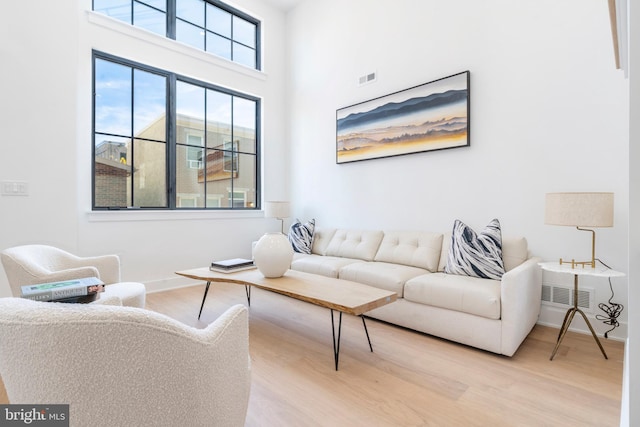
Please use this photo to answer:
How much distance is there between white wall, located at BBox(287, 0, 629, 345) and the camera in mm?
2412

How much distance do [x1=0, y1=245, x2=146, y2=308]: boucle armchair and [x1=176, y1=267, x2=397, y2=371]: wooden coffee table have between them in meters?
0.52

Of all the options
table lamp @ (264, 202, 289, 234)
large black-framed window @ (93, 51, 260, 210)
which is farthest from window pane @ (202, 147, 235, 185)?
table lamp @ (264, 202, 289, 234)

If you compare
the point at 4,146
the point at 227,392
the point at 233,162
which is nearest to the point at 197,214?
the point at 233,162

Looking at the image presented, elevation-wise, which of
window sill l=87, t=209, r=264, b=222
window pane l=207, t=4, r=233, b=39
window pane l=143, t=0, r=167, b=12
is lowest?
window sill l=87, t=209, r=264, b=222

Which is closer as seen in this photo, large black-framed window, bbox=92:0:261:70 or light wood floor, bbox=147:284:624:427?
light wood floor, bbox=147:284:624:427

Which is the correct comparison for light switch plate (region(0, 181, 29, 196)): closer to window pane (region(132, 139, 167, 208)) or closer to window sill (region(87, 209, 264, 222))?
window sill (region(87, 209, 264, 222))

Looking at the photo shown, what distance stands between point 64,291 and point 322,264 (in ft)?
8.01

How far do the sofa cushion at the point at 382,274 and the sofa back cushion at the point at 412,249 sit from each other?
0.25 feet

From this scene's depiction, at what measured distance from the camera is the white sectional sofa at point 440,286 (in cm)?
207

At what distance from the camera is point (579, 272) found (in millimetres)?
1973

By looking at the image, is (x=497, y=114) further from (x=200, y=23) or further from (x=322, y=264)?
(x=200, y=23)

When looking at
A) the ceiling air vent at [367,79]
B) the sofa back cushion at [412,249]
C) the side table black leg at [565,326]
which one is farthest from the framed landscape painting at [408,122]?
the side table black leg at [565,326]

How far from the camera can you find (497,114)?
9.53 feet

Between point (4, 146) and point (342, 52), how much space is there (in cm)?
363
